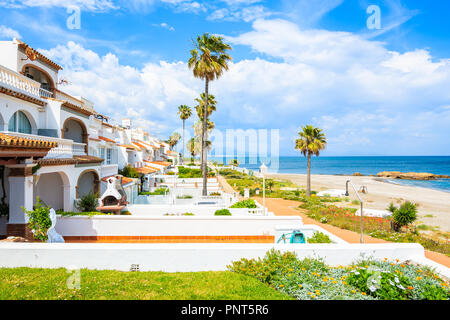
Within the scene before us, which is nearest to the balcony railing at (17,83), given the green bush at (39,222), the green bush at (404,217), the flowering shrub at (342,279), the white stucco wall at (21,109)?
the white stucco wall at (21,109)

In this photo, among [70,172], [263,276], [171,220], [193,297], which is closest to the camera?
[193,297]

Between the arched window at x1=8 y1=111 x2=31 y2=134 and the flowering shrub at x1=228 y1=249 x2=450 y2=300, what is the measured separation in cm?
1245

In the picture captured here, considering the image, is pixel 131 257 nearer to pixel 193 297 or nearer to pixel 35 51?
pixel 193 297

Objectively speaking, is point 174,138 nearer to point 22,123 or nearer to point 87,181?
point 87,181

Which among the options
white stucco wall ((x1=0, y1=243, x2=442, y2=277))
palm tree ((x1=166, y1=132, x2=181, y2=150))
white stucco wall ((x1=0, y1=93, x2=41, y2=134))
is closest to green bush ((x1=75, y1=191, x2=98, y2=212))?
white stucco wall ((x1=0, y1=93, x2=41, y2=134))

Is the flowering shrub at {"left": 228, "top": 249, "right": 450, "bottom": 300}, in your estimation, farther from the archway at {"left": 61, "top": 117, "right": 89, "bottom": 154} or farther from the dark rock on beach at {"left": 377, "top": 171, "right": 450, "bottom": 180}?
the dark rock on beach at {"left": 377, "top": 171, "right": 450, "bottom": 180}

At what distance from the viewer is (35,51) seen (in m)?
14.1

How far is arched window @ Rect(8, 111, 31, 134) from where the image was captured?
11569 millimetres

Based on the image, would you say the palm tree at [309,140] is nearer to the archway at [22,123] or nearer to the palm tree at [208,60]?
the palm tree at [208,60]

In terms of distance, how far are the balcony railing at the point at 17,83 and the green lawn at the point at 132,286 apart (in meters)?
8.73

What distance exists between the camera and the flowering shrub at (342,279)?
512 cm

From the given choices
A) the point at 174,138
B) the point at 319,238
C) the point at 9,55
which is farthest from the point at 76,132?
the point at 174,138
